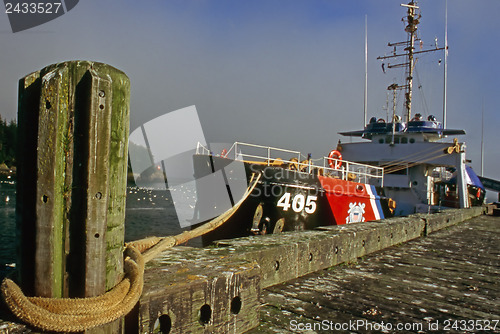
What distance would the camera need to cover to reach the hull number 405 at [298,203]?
1011 cm

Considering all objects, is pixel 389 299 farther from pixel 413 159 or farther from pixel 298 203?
pixel 413 159

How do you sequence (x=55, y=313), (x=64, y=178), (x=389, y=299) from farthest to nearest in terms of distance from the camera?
(x=389, y=299)
(x=64, y=178)
(x=55, y=313)

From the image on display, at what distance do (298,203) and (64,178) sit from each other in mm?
8943

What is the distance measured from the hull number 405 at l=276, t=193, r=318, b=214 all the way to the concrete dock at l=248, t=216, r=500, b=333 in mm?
4370

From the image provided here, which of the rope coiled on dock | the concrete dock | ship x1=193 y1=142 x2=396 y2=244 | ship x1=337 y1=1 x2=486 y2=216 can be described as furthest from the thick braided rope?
ship x1=337 y1=1 x2=486 y2=216

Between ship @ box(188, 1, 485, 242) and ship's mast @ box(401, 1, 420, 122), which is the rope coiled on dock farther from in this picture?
ship's mast @ box(401, 1, 420, 122)

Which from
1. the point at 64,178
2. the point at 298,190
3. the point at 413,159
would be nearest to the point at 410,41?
the point at 413,159

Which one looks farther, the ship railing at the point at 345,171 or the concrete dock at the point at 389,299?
the ship railing at the point at 345,171

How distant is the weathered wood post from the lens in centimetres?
181

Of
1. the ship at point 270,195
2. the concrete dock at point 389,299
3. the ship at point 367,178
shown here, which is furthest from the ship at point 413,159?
the concrete dock at point 389,299

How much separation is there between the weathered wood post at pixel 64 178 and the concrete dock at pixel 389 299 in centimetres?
151

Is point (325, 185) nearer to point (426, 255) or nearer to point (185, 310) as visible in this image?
point (426, 255)

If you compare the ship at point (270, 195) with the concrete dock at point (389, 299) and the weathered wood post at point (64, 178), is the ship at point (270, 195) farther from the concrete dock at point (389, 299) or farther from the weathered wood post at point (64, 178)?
the weathered wood post at point (64, 178)

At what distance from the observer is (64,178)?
1.86 meters
